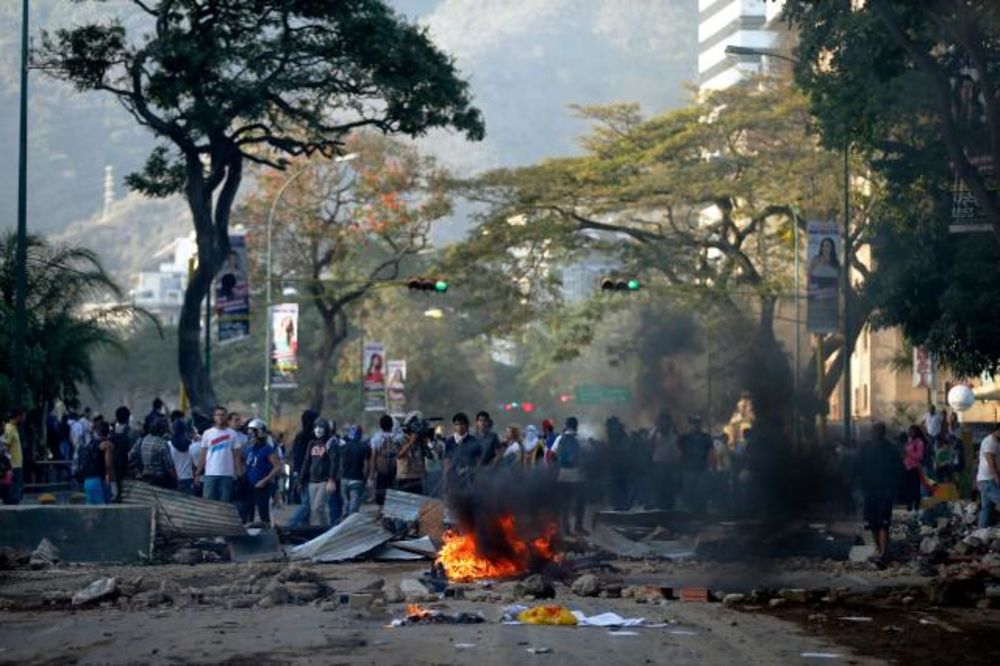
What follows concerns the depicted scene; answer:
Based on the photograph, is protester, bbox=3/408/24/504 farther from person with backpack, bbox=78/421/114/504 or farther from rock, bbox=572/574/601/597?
rock, bbox=572/574/601/597

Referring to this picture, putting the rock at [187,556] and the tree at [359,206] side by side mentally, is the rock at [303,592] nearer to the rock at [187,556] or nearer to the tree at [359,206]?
the rock at [187,556]

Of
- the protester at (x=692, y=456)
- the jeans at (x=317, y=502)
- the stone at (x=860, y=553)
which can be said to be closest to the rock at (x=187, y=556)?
the jeans at (x=317, y=502)

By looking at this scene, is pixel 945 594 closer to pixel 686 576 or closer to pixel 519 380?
pixel 686 576

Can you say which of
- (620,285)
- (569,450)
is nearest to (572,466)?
(569,450)

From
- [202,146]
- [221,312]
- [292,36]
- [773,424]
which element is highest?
[292,36]

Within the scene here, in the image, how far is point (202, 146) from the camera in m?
34.2

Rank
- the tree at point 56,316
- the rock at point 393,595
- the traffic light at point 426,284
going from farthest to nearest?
the traffic light at point 426,284
the tree at point 56,316
the rock at point 393,595

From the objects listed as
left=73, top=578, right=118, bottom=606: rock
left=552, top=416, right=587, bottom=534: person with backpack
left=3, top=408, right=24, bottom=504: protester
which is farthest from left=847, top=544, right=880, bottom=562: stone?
left=3, top=408, right=24, bottom=504: protester

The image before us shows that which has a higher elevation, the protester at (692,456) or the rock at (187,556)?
the protester at (692,456)

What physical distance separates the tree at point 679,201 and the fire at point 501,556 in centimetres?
2816

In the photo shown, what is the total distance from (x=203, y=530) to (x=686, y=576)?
250 inches

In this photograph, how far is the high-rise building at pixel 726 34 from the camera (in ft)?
487

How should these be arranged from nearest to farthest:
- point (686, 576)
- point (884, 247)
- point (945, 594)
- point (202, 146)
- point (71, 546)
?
point (945, 594), point (686, 576), point (71, 546), point (202, 146), point (884, 247)

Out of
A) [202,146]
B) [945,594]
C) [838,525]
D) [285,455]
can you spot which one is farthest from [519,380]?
[945,594]
